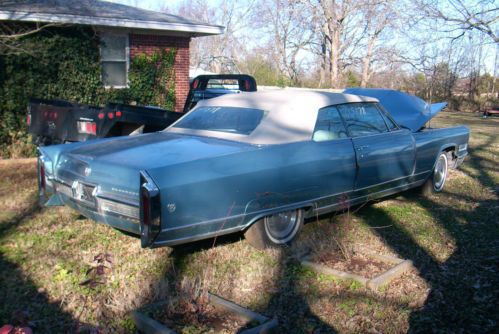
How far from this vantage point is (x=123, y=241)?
5281 mm

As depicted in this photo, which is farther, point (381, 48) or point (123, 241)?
point (381, 48)

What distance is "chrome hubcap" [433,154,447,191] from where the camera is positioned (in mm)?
7645

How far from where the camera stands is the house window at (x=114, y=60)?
1291cm

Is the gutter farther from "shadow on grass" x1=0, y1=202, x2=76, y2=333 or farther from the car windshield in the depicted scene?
"shadow on grass" x1=0, y1=202, x2=76, y2=333

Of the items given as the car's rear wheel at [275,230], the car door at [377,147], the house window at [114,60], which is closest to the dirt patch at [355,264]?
the car's rear wheel at [275,230]

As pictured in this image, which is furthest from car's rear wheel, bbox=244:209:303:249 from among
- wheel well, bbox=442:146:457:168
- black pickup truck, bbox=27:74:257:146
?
wheel well, bbox=442:146:457:168

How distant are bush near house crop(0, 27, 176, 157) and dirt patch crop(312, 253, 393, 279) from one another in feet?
25.6

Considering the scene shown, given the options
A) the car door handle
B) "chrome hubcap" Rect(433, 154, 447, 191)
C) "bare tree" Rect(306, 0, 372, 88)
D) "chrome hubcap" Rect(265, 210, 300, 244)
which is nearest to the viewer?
"chrome hubcap" Rect(265, 210, 300, 244)

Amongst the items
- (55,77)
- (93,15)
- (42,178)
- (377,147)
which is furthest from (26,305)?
(93,15)

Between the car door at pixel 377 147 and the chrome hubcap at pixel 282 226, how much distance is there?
0.89 metres

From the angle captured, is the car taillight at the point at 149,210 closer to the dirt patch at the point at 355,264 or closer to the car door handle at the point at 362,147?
the dirt patch at the point at 355,264

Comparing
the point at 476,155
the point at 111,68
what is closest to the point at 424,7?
the point at 476,155

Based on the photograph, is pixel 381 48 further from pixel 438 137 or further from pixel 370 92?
pixel 438 137

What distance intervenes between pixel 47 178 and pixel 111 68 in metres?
8.46
